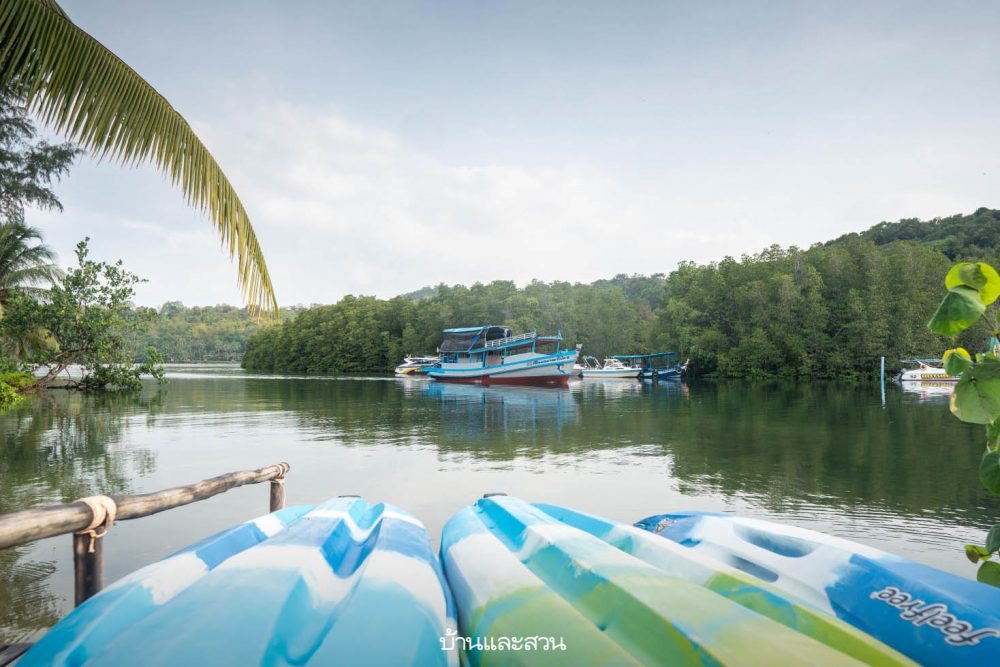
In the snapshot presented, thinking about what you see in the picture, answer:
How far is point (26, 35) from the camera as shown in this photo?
146 inches

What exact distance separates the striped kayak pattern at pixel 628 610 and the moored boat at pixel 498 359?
Answer: 34.2 meters

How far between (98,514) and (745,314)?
194ft

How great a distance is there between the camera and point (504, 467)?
9.40 metres

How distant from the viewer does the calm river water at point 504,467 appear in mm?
5480

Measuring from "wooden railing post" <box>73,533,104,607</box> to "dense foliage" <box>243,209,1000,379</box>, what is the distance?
46.5m

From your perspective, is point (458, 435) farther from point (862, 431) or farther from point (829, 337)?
point (829, 337)

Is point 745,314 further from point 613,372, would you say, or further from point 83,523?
point 83,523

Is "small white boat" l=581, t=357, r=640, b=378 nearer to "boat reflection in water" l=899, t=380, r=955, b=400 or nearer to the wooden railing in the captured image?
"boat reflection in water" l=899, t=380, r=955, b=400

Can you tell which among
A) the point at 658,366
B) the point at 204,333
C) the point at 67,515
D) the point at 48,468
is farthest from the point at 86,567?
the point at 204,333

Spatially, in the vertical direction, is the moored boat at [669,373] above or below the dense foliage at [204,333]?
below

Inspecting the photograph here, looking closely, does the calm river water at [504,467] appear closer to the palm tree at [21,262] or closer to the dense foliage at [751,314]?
the palm tree at [21,262]

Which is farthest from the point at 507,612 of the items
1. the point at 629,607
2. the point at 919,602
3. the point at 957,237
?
the point at 957,237

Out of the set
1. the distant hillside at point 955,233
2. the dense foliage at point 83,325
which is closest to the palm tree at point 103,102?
the dense foliage at point 83,325

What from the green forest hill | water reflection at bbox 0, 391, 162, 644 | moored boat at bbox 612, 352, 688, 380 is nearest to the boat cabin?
moored boat at bbox 612, 352, 688, 380
